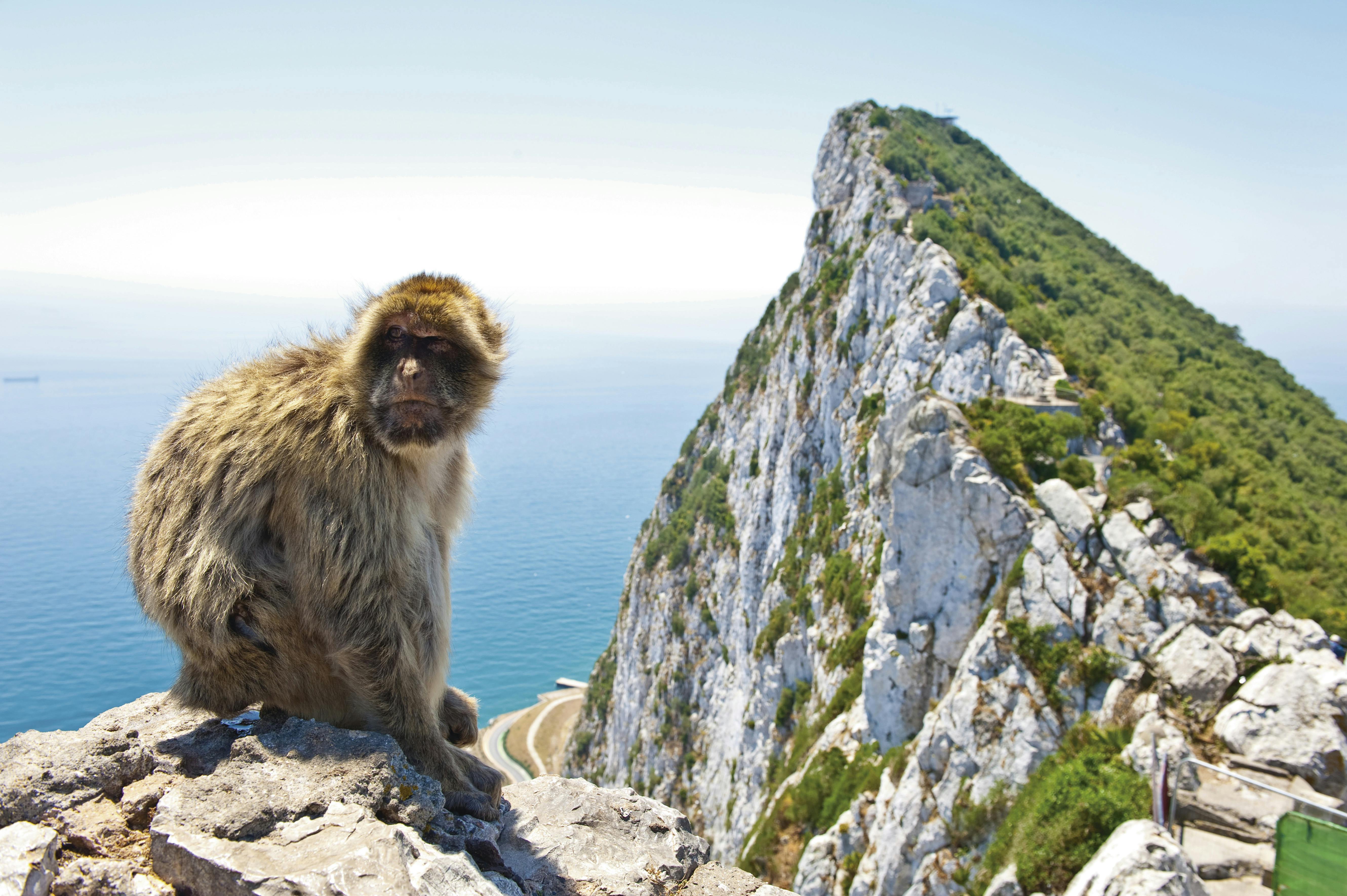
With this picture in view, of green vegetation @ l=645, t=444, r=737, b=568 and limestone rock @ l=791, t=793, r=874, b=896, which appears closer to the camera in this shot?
A: limestone rock @ l=791, t=793, r=874, b=896

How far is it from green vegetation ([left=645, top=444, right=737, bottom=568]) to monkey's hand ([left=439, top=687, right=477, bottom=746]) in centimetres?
3131

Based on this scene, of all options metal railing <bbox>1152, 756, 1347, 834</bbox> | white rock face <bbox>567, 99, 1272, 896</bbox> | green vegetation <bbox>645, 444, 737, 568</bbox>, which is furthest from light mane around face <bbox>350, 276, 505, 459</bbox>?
green vegetation <bbox>645, 444, 737, 568</bbox>

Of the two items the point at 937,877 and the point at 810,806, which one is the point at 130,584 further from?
the point at 810,806

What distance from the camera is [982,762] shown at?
39.8 feet

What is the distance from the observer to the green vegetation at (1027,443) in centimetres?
1389

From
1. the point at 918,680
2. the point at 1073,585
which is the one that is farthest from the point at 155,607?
the point at 918,680

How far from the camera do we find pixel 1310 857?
636 cm

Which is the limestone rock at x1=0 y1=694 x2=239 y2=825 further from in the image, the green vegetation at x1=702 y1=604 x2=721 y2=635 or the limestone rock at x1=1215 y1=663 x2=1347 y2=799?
the green vegetation at x1=702 y1=604 x2=721 y2=635

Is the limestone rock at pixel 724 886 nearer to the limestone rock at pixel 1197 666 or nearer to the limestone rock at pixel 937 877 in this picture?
the limestone rock at pixel 1197 666

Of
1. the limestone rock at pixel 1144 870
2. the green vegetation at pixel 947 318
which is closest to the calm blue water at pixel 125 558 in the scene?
the limestone rock at pixel 1144 870

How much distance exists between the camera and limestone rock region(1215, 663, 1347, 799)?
8359 millimetres

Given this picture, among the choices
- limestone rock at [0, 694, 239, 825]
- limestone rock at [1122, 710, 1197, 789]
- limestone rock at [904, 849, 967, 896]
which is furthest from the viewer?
limestone rock at [904, 849, 967, 896]

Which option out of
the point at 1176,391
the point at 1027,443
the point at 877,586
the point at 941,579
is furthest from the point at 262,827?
the point at 1176,391

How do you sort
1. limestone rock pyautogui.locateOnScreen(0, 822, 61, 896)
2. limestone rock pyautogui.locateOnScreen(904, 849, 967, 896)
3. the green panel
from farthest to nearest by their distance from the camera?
limestone rock pyautogui.locateOnScreen(904, 849, 967, 896), the green panel, limestone rock pyautogui.locateOnScreen(0, 822, 61, 896)
